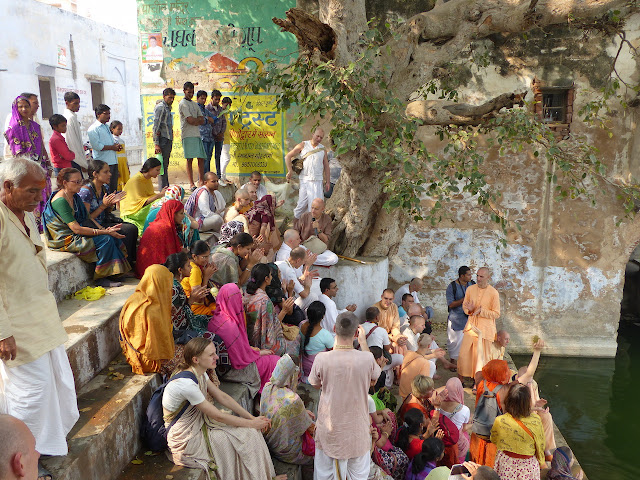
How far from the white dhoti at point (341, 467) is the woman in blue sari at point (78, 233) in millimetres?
2698

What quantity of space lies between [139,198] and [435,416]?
413 cm

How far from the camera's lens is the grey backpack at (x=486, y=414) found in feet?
14.9

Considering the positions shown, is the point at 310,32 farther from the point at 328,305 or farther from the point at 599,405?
the point at 599,405

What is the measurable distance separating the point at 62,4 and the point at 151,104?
13783mm

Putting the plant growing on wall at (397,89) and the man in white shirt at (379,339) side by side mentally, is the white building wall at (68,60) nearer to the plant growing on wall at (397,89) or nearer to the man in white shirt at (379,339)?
the plant growing on wall at (397,89)

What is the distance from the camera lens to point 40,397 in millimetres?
3070

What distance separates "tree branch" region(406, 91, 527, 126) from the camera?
6830 mm

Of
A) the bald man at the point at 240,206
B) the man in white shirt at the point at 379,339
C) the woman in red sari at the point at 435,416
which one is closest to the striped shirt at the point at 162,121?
the bald man at the point at 240,206

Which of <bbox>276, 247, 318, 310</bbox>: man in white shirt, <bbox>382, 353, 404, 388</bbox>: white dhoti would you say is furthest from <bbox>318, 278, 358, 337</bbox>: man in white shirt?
<bbox>382, 353, 404, 388</bbox>: white dhoti

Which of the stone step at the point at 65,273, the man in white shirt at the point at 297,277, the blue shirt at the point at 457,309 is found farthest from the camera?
the blue shirt at the point at 457,309

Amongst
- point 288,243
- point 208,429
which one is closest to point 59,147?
point 288,243

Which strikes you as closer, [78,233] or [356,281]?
[78,233]

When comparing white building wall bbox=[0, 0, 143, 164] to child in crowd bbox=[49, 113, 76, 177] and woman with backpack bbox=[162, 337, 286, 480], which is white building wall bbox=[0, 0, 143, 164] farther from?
woman with backpack bbox=[162, 337, 286, 480]

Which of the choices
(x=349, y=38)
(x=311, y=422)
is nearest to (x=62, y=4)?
(x=349, y=38)
